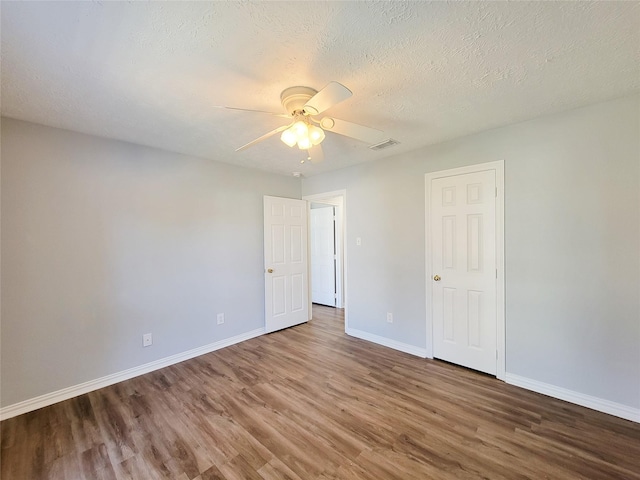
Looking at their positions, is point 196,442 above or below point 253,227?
below

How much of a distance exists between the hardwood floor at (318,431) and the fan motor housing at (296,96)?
225 cm

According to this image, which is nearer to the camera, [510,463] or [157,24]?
[157,24]

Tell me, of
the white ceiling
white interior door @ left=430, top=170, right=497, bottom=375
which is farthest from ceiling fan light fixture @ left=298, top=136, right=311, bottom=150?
white interior door @ left=430, top=170, right=497, bottom=375

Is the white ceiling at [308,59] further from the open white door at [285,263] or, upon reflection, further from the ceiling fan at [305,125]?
the open white door at [285,263]

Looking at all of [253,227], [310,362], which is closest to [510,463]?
[310,362]

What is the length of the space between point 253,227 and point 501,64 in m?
3.09

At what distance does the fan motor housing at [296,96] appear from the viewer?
5.64 ft

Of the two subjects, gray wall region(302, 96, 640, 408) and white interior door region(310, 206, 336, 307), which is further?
white interior door region(310, 206, 336, 307)

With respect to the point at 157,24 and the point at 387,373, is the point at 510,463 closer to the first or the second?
the point at 387,373

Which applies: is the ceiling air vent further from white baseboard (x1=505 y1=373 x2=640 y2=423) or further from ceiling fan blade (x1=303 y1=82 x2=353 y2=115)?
white baseboard (x1=505 y1=373 x2=640 y2=423)

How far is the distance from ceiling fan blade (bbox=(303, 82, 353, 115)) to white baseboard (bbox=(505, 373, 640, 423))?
282 centimetres

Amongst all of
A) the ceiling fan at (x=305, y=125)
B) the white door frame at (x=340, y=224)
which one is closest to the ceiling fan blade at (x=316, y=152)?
the ceiling fan at (x=305, y=125)

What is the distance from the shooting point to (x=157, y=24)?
125 cm

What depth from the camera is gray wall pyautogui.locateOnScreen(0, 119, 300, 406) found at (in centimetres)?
215
